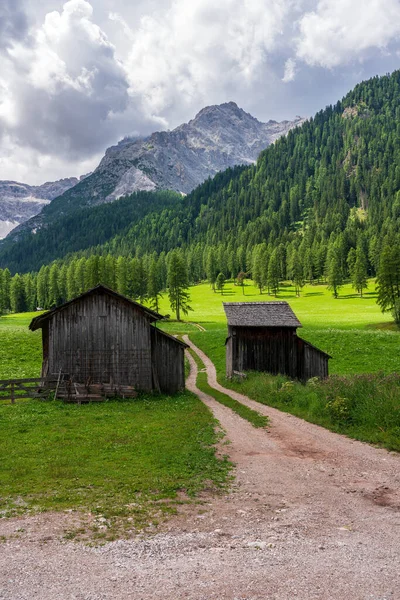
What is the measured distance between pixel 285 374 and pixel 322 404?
12799mm

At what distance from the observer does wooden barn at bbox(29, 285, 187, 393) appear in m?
28.7

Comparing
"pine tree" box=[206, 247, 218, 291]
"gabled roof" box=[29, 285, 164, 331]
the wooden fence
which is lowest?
the wooden fence

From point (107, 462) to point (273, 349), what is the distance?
21977mm

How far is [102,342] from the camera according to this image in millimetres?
29078

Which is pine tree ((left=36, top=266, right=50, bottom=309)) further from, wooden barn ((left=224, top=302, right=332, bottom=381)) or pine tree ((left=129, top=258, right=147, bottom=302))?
wooden barn ((left=224, top=302, right=332, bottom=381))

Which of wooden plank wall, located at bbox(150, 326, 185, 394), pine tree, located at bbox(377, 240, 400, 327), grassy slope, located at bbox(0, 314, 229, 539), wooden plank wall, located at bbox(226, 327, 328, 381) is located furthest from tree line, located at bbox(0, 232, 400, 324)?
grassy slope, located at bbox(0, 314, 229, 539)

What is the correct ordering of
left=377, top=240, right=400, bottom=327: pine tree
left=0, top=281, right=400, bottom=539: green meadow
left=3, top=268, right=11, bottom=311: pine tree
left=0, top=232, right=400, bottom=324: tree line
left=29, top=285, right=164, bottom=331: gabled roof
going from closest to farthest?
Result: left=0, top=281, right=400, bottom=539: green meadow, left=29, top=285, right=164, bottom=331: gabled roof, left=377, top=240, right=400, bottom=327: pine tree, left=0, top=232, right=400, bottom=324: tree line, left=3, top=268, right=11, bottom=311: pine tree

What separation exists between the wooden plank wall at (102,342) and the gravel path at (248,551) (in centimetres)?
1799

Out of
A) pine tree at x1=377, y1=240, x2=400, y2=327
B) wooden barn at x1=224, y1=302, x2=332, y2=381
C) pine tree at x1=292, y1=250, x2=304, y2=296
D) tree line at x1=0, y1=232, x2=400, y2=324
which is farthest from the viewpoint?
pine tree at x1=292, y1=250, x2=304, y2=296

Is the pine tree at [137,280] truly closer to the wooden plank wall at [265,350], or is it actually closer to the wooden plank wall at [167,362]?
the wooden plank wall at [265,350]

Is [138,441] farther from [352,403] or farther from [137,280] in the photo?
[137,280]

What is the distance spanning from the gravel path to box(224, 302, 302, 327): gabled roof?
20939mm

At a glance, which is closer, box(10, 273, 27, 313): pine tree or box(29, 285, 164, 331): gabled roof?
Answer: box(29, 285, 164, 331): gabled roof

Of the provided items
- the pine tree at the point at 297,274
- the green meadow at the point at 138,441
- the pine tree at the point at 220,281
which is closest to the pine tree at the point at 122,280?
the pine tree at the point at 220,281
